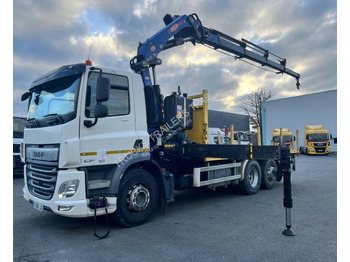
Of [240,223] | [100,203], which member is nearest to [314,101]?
[240,223]

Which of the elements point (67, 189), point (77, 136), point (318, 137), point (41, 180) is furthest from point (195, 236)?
point (318, 137)

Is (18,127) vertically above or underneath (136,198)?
above

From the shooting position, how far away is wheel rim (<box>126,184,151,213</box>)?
4684 mm

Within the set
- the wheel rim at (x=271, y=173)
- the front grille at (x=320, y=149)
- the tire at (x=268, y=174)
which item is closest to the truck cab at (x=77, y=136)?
the tire at (x=268, y=174)

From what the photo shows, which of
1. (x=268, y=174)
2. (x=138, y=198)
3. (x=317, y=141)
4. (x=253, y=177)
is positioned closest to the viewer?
(x=138, y=198)

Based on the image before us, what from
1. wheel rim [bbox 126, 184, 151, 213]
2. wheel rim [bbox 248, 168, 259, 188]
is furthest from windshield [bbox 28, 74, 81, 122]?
wheel rim [bbox 248, 168, 259, 188]

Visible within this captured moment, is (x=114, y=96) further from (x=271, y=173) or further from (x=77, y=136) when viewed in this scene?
(x=271, y=173)

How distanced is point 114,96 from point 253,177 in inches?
203

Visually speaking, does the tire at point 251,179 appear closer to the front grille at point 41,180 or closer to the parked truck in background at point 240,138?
the parked truck in background at point 240,138

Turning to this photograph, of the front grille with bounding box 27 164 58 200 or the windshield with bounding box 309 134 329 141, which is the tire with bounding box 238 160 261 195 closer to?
the front grille with bounding box 27 164 58 200

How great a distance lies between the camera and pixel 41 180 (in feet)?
14.5

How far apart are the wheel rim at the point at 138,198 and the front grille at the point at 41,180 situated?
4.19 feet

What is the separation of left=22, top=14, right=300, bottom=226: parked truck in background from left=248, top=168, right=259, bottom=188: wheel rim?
1785 mm

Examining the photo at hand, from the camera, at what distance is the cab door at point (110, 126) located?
4266 millimetres
